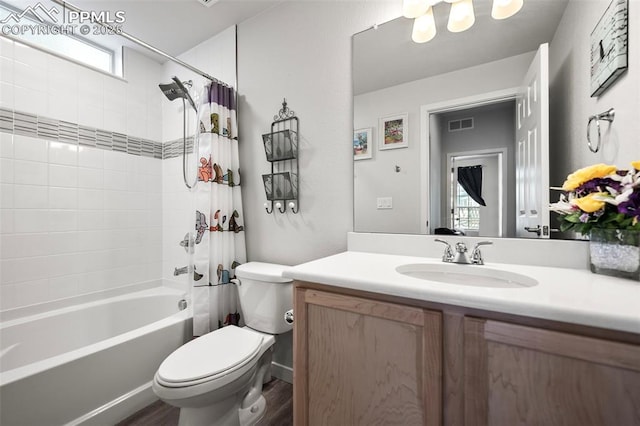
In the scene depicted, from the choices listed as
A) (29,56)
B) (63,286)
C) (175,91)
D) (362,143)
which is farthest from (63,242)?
(362,143)

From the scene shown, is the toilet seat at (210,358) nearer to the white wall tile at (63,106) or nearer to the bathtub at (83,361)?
the bathtub at (83,361)

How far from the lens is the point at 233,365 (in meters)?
1.16

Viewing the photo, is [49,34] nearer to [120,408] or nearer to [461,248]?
[120,408]

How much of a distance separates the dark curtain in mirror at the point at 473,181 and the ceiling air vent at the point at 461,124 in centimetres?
18

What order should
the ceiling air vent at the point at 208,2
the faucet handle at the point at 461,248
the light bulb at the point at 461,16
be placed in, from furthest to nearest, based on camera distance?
the ceiling air vent at the point at 208,2
the light bulb at the point at 461,16
the faucet handle at the point at 461,248

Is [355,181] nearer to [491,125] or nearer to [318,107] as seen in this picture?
[318,107]

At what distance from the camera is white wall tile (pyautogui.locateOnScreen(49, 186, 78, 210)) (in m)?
1.78

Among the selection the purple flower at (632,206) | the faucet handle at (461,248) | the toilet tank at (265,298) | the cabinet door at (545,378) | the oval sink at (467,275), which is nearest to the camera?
the cabinet door at (545,378)

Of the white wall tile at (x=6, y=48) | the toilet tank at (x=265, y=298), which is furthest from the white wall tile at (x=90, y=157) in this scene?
the toilet tank at (x=265, y=298)

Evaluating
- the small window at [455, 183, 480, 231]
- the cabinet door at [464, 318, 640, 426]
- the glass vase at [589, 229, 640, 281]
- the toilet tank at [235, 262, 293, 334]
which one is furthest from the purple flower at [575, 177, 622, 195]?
the toilet tank at [235, 262, 293, 334]

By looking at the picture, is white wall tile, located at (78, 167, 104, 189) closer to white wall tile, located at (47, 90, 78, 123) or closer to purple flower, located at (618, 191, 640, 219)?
white wall tile, located at (47, 90, 78, 123)

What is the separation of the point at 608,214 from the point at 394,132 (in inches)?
34.4

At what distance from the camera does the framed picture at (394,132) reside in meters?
1.37

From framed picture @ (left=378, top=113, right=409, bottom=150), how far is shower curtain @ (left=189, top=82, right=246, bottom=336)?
1017 millimetres
